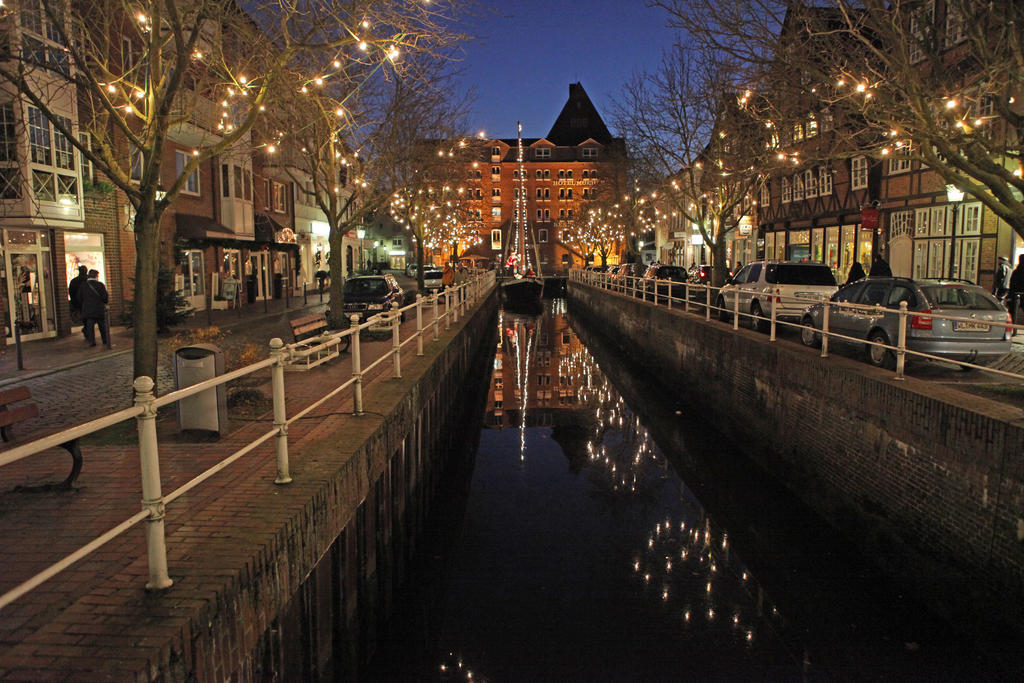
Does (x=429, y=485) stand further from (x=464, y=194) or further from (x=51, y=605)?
(x=464, y=194)

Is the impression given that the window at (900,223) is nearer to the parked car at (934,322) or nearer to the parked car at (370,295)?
the parked car at (934,322)

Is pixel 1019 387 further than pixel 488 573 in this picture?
Yes

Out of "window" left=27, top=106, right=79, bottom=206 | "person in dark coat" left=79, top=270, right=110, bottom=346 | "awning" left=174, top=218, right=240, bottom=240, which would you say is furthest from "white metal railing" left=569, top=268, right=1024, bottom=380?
"awning" left=174, top=218, right=240, bottom=240

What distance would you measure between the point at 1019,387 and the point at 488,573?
647 centimetres

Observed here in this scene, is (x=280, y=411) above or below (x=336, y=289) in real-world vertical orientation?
below

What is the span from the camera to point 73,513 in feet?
16.7

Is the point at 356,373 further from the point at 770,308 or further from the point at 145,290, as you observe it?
the point at 770,308

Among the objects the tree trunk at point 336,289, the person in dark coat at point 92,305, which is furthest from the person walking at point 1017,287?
the person in dark coat at point 92,305

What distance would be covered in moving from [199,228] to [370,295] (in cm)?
815

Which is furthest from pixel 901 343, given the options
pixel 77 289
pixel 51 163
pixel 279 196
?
pixel 279 196

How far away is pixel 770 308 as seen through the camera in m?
16.1

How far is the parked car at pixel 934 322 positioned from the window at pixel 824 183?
23.1 meters

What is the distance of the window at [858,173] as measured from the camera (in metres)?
30.5

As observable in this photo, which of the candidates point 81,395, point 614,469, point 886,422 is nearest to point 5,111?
point 81,395
